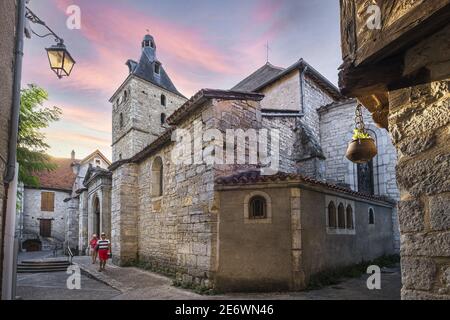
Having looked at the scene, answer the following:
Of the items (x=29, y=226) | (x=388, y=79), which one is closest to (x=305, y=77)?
(x=388, y=79)

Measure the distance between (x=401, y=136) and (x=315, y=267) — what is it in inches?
235

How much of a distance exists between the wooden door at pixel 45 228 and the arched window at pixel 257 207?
26.4m

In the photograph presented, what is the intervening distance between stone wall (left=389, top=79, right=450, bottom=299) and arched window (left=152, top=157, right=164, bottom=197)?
9774 millimetres

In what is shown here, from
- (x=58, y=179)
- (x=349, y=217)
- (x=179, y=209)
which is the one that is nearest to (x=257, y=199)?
(x=179, y=209)

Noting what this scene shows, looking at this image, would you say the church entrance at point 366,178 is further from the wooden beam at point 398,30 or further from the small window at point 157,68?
the small window at point 157,68

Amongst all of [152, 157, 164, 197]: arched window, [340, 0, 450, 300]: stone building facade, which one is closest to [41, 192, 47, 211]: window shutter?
[152, 157, 164, 197]: arched window

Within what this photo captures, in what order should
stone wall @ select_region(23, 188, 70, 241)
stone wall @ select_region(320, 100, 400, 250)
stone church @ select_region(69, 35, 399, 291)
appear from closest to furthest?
stone church @ select_region(69, 35, 399, 291) → stone wall @ select_region(320, 100, 400, 250) → stone wall @ select_region(23, 188, 70, 241)

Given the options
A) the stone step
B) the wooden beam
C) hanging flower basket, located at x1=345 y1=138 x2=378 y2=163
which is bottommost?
the stone step

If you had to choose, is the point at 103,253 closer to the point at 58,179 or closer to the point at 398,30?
the point at 398,30

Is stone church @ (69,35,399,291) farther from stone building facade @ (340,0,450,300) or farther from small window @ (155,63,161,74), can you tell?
small window @ (155,63,161,74)

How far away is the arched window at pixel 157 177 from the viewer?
11.3 metres

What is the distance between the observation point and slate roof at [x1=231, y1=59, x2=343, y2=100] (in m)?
13.9

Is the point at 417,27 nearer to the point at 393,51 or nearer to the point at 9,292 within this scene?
the point at 393,51

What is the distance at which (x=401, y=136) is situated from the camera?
2.28 m
